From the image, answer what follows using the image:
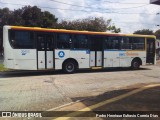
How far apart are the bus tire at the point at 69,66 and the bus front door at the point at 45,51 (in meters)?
1.02

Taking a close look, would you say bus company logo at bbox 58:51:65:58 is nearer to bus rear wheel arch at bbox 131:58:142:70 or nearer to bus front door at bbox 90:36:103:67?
bus front door at bbox 90:36:103:67

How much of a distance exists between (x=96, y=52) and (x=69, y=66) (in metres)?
2.40

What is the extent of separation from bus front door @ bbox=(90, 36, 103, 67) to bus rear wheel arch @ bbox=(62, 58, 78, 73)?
1.27 m

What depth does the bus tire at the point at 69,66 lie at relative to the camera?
65.4 feet

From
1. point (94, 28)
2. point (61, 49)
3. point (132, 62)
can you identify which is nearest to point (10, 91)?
point (61, 49)

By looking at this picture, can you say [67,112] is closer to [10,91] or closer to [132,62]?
[10,91]

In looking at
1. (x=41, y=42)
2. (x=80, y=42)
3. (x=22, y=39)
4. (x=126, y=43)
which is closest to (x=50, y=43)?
(x=41, y=42)

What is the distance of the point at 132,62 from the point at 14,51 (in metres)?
9.73

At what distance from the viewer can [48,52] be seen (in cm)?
1905

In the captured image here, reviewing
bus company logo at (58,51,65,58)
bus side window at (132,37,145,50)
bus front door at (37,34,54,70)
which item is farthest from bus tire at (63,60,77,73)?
bus side window at (132,37,145,50)

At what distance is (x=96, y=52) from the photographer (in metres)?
21.2

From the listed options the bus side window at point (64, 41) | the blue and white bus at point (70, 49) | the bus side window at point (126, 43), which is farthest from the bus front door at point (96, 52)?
the bus side window at point (126, 43)

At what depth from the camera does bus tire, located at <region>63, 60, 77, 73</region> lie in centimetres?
1994

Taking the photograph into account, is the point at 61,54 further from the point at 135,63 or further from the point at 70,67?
the point at 135,63
